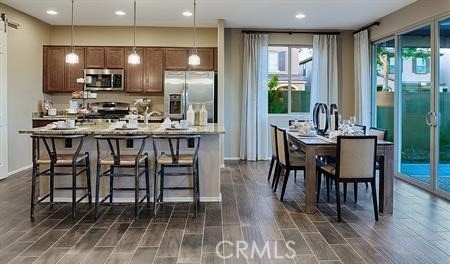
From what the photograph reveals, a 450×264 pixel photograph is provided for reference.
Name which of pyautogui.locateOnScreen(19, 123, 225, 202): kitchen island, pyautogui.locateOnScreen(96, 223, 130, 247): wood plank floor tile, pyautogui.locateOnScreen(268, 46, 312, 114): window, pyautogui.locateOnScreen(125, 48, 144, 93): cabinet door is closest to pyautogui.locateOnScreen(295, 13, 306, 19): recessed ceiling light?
pyautogui.locateOnScreen(268, 46, 312, 114): window

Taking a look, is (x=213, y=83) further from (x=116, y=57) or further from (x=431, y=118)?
(x=431, y=118)

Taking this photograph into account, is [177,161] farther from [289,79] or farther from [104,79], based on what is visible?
[289,79]

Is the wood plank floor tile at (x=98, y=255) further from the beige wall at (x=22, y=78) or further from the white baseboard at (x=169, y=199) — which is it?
the beige wall at (x=22, y=78)

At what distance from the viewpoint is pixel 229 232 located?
3.86 metres

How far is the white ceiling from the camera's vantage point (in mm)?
6277

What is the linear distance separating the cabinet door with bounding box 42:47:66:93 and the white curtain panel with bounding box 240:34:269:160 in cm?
372

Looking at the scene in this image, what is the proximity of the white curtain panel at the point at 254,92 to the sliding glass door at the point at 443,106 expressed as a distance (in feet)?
11.9

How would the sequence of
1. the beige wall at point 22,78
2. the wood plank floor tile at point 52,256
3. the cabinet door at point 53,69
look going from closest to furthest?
the wood plank floor tile at point 52,256 → the beige wall at point 22,78 → the cabinet door at point 53,69

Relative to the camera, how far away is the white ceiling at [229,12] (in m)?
6.28

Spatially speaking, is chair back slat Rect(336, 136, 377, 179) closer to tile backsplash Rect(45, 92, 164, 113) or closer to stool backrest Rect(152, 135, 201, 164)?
stool backrest Rect(152, 135, 201, 164)

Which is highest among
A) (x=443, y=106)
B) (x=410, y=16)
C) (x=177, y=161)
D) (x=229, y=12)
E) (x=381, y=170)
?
(x=229, y=12)

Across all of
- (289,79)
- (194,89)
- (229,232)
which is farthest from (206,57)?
(229,232)

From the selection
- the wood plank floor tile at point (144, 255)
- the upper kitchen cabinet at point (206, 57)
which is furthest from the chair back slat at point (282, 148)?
the upper kitchen cabinet at point (206, 57)

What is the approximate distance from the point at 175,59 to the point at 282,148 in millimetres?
3716
